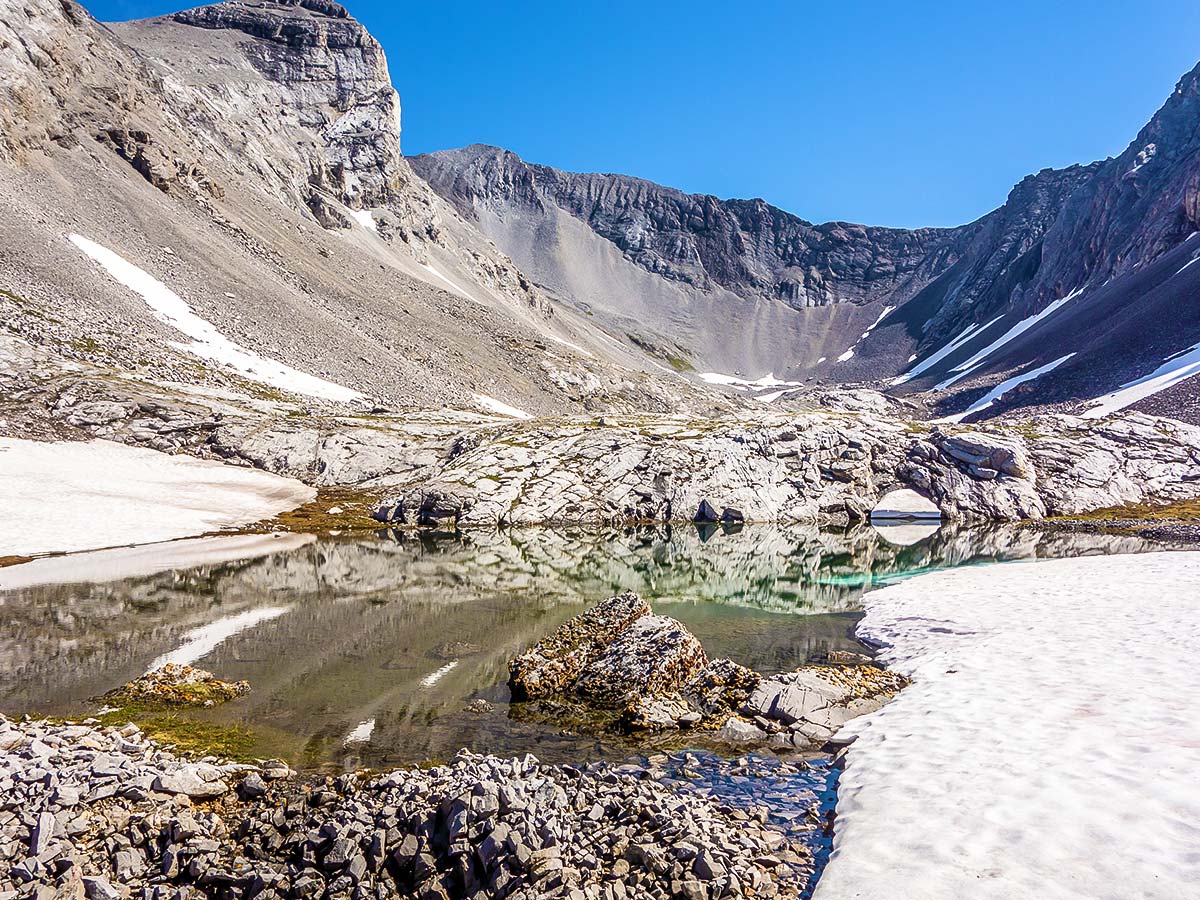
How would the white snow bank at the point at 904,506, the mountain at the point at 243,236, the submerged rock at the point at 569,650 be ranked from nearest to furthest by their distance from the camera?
the submerged rock at the point at 569,650, the white snow bank at the point at 904,506, the mountain at the point at 243,236

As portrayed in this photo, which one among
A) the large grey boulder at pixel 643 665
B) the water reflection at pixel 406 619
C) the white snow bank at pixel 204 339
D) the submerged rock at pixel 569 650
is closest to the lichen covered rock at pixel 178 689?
the water reflection at pixel 406 619

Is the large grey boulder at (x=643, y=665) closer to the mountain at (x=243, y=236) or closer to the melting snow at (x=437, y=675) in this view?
the melting snow at (x=437, y=675)

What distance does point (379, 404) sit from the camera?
277 ft

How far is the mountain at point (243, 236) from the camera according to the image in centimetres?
7812

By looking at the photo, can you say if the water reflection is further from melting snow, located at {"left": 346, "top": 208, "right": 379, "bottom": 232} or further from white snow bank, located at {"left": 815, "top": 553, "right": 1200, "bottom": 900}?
melting snow, located at {"left": 346, "top": 208, "right": 379, "bottom": 232}

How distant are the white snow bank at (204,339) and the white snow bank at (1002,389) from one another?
112828mm

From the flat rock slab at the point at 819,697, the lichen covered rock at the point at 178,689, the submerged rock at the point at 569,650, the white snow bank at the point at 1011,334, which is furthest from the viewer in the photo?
the white snow bank at the point at 1011,334

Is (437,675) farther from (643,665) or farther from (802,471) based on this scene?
(802,471)

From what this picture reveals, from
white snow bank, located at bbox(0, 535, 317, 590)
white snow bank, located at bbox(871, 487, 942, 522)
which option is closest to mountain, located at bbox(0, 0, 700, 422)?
white snow bank, located at bbox(0, 535, 317, 590)

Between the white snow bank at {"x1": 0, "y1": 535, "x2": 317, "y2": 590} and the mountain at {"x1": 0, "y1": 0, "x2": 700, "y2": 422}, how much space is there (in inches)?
1431

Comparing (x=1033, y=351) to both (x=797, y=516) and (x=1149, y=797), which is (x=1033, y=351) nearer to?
(x=797, y=516)

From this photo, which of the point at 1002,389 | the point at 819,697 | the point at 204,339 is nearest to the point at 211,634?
the point at 819,697

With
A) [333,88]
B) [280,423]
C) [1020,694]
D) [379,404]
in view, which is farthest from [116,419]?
[333,88]

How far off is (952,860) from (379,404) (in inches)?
3273
